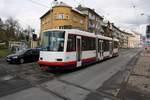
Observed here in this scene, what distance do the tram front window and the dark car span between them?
7.18 meters

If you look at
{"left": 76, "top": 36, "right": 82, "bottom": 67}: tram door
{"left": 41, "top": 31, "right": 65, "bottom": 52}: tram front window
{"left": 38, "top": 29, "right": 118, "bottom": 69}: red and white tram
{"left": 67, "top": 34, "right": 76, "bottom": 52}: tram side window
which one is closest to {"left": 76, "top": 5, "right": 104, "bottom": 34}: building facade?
{"left": 76, "top": 36, "right": 82, "bottom": 67}: tram door

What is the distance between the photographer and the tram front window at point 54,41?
51.2 ft

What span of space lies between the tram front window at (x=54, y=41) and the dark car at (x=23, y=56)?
23.5 ft

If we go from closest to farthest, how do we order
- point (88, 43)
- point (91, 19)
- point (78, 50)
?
point (78, 50), point (88, 43), point (91, 19)

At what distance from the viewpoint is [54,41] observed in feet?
51.7

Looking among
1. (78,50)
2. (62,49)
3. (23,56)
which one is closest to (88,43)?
(78,50)

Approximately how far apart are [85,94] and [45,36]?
7.81 m

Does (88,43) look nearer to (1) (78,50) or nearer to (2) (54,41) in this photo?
(1) (78,50)

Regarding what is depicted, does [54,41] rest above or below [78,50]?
above

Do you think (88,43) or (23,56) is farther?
(23,56)

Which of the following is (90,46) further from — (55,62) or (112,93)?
(112,93)

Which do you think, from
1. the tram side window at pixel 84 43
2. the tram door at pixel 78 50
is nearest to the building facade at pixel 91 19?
the tram side window at pixel 84 43

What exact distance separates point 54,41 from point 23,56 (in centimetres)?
827

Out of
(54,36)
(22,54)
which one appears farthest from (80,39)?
(22,54)
